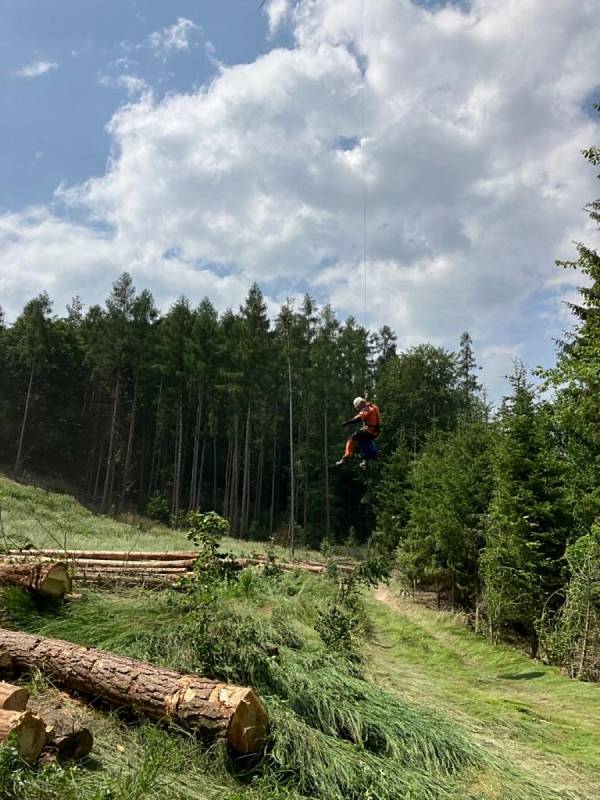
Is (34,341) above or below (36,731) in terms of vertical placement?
above

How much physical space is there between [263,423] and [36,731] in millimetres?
39865

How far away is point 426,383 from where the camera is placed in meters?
48.1

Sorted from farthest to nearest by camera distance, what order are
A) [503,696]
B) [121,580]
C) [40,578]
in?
[121,580], [503,696], [40,578]

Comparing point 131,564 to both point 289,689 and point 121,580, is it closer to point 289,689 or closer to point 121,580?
point 121,580

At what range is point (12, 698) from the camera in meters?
4.24

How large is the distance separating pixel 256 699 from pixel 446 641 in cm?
924

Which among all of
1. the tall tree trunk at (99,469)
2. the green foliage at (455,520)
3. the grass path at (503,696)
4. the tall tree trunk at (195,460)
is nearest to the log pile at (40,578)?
the grass path at (503,696)

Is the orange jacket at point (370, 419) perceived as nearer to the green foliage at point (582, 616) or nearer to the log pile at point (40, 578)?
the green foliage at point (582, 616)

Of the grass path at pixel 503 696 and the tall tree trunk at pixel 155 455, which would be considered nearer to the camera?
the grass path at pixel 503 696

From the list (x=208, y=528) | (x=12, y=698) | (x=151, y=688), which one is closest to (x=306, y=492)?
(x=208, y=528)

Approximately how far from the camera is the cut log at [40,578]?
7.05 metres

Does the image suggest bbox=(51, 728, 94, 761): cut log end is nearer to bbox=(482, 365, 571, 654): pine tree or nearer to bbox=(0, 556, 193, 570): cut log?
bbox=(0, 556, 193, 570): cut log

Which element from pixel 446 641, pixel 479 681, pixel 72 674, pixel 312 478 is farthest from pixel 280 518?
pixel 72 674

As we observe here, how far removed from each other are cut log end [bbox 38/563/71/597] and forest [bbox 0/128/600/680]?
9608mm
